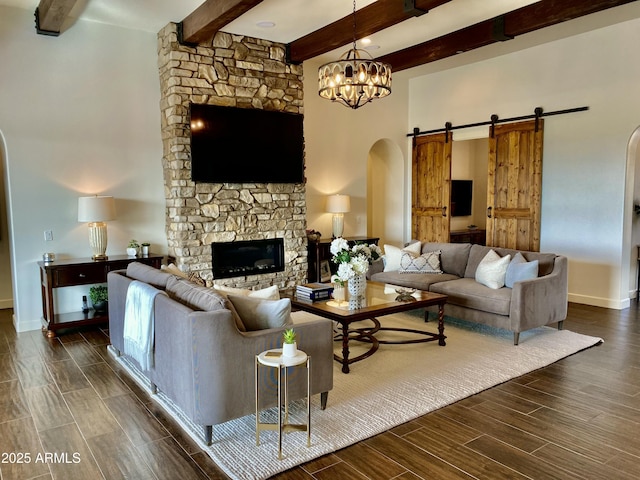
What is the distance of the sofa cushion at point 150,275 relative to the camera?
145 inches

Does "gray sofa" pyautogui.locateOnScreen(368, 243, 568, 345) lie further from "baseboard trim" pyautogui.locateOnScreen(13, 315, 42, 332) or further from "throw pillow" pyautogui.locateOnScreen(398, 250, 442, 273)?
"baseboard trim" pyautogui.locateOnScreen(13, 315, 42, 332)

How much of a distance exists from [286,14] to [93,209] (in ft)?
10.0

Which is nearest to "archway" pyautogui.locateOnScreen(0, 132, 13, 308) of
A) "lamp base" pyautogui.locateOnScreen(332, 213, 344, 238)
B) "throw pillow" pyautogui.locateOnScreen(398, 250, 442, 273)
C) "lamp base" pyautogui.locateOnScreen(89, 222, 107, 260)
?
"lamp base" pyautogui.locateOnScreen(89, 222, 107, 260)

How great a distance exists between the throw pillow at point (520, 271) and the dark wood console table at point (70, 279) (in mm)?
4099

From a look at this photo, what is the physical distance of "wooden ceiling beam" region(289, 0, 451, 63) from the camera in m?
4.81

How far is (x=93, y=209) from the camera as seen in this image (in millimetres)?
5246

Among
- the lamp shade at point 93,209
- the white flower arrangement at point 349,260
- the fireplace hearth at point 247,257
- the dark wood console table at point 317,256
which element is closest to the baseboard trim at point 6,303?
the lamp shade at point 93,209

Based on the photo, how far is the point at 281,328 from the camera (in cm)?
298

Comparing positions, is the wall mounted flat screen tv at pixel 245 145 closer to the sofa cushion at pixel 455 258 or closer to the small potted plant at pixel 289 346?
the sofa cushion at pixel 455 258

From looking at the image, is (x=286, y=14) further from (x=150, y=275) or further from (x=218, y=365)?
(x=218, y=365)

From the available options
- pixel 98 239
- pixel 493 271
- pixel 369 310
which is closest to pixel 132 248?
pixel 98 239

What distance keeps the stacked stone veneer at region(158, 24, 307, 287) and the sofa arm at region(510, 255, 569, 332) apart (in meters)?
3.20

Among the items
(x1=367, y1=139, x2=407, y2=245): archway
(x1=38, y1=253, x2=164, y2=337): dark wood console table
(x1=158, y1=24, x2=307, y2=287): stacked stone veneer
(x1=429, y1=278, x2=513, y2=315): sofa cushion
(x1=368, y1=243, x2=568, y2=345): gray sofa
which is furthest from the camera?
(x1=367, y1=139, x2=407, y2=245): archway

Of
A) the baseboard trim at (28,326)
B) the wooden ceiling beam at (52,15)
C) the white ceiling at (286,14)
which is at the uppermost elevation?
the white ceiling at (286,14)
